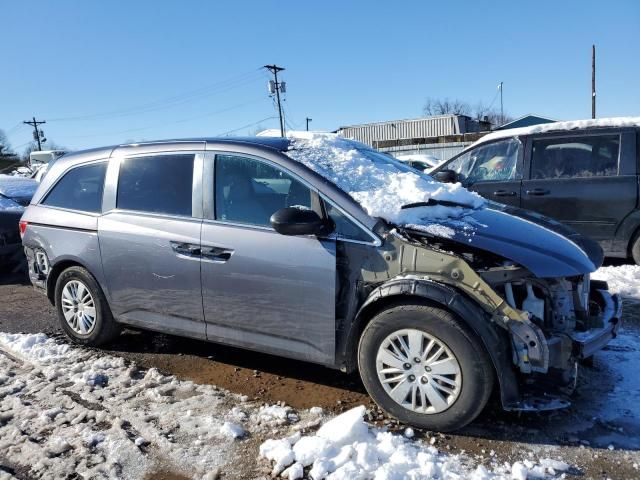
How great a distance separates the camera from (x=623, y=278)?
230 inches

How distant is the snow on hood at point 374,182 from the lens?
10.7 feet

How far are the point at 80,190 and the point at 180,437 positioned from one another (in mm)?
2576

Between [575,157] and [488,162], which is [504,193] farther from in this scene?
[575,157]

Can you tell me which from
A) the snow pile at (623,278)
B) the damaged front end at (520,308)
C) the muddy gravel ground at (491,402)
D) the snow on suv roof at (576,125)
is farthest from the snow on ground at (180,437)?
the snow on suv roof at (576,125)

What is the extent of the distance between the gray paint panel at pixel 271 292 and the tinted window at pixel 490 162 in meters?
4.36

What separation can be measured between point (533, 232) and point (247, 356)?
2.45 metres

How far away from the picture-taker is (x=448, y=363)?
9.69 ft

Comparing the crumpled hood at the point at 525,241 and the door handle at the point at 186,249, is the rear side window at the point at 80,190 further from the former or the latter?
the crumpled hood at the point at 525,241

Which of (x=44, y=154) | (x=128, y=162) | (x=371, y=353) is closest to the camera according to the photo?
(x=371, y=353)

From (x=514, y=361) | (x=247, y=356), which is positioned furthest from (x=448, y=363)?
(x=247, y=356)

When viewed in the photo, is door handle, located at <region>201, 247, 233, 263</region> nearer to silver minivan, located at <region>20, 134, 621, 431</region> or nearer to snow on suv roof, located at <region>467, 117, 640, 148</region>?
silver minivan, located at <region>20, 134, 621, 431</region>

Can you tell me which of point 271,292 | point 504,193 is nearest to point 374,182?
point 271,292

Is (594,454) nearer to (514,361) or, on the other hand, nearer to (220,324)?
(514,361)

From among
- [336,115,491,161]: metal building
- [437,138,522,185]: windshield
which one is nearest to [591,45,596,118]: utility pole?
[336,115,491,161]: metal building
